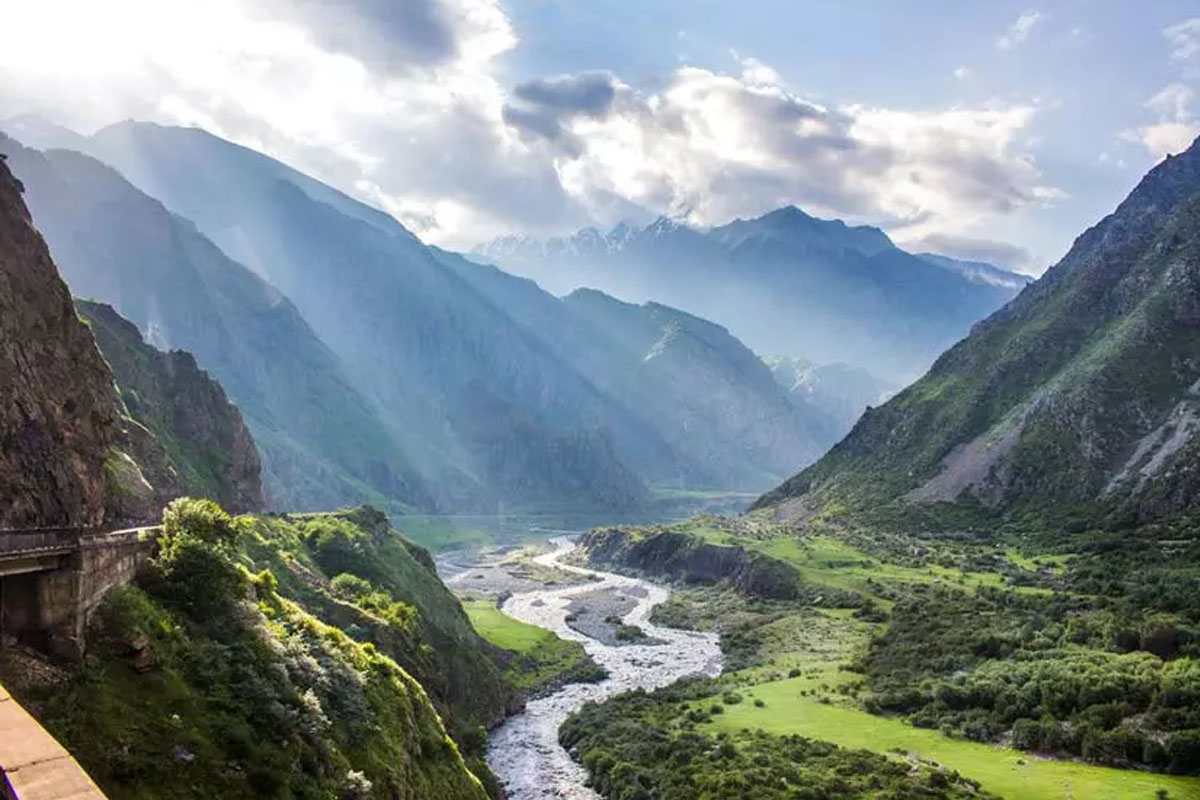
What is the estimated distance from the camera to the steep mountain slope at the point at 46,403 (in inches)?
1876

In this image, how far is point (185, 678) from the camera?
2905 cm

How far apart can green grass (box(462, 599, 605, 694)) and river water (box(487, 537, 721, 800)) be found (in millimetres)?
2606

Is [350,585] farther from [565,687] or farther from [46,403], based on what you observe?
[565,687]

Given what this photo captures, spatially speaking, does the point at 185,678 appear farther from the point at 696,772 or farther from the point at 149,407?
the point at 149,407

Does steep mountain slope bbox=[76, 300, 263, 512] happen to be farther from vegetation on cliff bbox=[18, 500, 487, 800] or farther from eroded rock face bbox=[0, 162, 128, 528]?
vegetation on cliff bbox=[18, 500, 487, 800]

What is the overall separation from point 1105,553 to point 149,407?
15382cm

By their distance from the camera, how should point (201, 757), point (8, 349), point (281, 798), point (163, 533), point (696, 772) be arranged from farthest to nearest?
1. point (696, 772)
2. point (8, 349)
3. point (163, 533)
4. point (281, 798)
5. point (201, 757)

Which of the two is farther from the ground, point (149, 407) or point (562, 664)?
point (149, 407)

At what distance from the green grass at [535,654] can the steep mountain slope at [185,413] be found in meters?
42.7

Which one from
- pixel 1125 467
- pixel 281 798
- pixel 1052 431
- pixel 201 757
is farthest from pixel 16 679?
pixel 1052 431

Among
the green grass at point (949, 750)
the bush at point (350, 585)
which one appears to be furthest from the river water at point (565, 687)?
the bush at point (350, 585)

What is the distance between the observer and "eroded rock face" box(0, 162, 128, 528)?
47500 millimetres

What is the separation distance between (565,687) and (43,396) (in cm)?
7349

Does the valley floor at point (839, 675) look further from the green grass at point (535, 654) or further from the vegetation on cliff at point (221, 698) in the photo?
the vegetation on cliff at point (221, 698)
